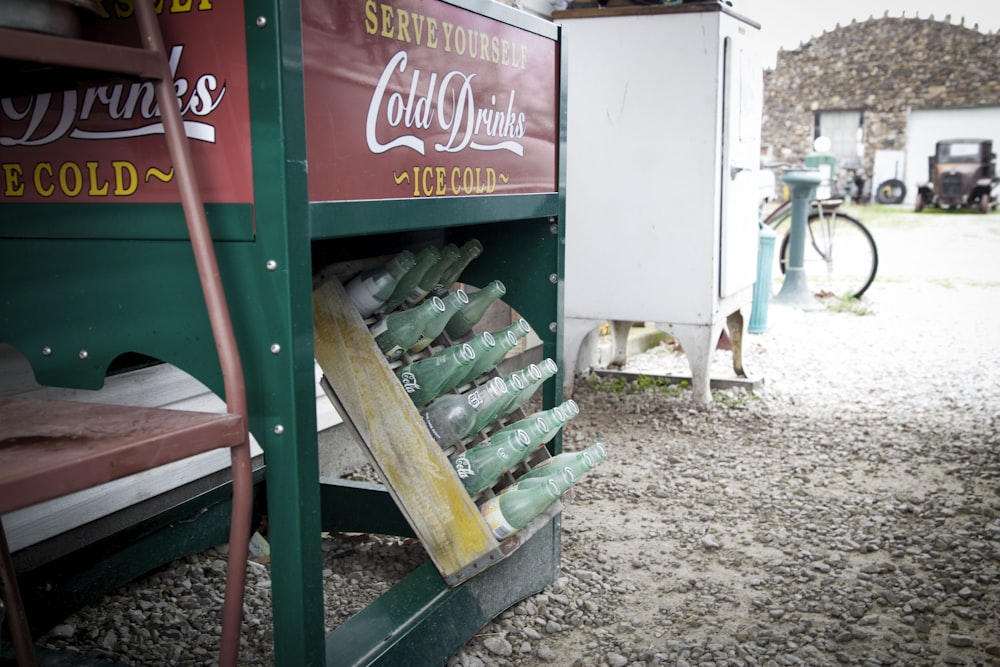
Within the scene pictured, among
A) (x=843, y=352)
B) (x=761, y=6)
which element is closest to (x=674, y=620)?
(x=843, y=352)

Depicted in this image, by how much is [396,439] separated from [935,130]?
25444mm

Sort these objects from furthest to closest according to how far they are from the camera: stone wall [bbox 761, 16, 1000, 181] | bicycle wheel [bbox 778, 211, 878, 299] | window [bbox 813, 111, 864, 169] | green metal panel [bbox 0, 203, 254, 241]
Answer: window [bbox 813, 111, 864, 169], stone wall [bbox 761, 16, 1000, 181], bicycle wheel [bbox 778, 211, 878, 299], green metal panel [bbox 0, 203, 254, 241]

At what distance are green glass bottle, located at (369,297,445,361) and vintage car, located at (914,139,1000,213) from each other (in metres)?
18.6

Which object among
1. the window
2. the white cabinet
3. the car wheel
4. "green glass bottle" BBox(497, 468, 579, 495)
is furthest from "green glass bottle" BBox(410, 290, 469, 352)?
the window

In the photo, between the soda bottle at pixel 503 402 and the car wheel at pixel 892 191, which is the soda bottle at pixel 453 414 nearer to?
the soda bottle at pixel 503 402

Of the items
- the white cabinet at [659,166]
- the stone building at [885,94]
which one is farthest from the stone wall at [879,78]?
the white cabinet at [659,166]

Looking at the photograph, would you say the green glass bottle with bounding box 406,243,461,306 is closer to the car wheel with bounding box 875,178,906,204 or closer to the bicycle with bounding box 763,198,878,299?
the bicycle with bounding box 763,198,878,299

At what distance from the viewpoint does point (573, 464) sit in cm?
201

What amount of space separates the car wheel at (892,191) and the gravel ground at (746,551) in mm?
18848

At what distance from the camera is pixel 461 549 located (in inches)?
70.7

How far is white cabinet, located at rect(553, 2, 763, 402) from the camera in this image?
374 cm

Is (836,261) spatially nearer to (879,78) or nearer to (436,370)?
(436,370)

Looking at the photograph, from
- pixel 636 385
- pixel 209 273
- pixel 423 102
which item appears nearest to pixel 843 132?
pixel 636 385

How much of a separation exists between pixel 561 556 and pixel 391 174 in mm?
1312
